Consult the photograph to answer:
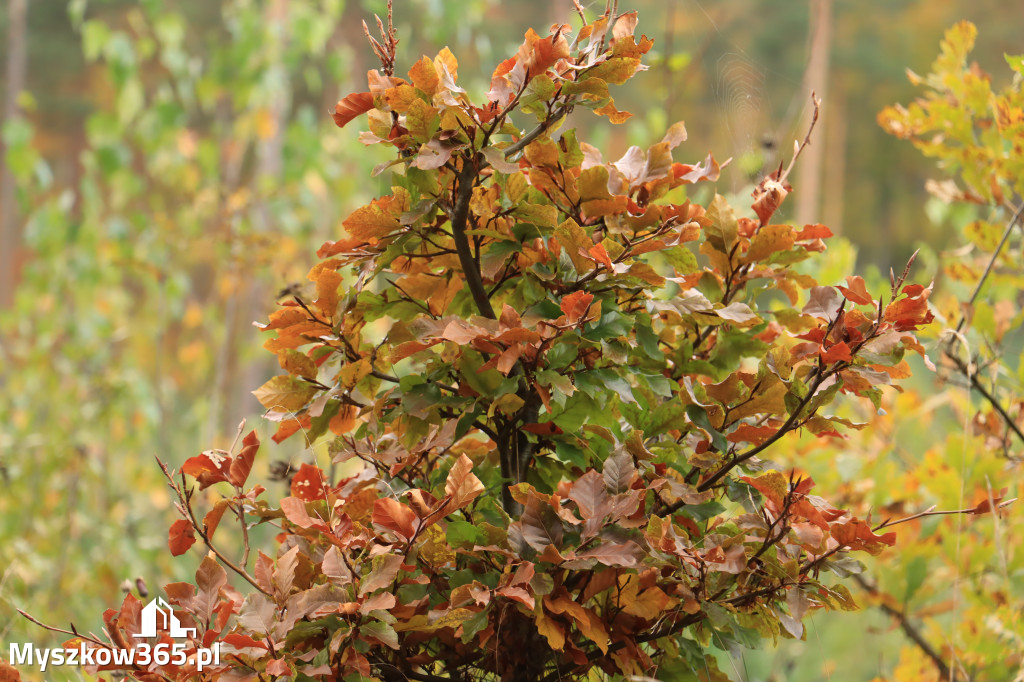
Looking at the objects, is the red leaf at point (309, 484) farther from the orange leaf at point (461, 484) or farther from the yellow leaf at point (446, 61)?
the yellow leaf at point (446, 61)

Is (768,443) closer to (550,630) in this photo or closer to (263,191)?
(550,630)

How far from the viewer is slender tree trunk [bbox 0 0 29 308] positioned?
8234 millimetres

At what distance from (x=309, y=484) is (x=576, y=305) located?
0.34 m

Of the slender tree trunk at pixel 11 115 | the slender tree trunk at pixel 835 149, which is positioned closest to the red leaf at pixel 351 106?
the slender tree trunk at pixel 11 115

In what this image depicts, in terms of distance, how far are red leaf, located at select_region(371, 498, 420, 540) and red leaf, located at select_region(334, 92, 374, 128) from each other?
331mm

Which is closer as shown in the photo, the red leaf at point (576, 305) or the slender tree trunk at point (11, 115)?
the red leaf at point (576, 305)

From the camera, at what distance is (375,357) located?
2.62 feet

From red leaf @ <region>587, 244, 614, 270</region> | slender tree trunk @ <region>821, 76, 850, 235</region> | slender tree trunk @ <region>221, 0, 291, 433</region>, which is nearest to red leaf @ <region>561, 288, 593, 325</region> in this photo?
red leaf @ <region>587, 244, 614, 270</region>

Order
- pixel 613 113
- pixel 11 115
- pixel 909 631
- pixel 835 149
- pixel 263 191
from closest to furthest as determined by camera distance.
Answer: pixel 613 113 < pixel 909 631 < pixel 263 191 < pixel 11 115 < pixel 835 149

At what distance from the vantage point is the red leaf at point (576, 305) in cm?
65

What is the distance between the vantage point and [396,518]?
25.4 inches

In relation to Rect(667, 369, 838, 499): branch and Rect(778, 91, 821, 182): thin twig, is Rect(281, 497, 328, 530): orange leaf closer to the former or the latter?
Rect(667, 369, 838, 499): branch

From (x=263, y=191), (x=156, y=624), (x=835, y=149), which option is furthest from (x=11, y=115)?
(x=835, y=149)

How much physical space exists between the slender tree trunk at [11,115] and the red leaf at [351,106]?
280 inches
